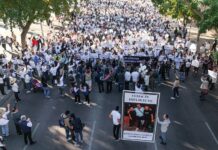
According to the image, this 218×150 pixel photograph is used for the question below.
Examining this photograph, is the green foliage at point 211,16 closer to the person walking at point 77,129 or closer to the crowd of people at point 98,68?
the crowd of people at point 98,68

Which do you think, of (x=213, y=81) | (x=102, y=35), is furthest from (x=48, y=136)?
(x=102, y=35)

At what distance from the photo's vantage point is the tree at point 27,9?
89.9 ft

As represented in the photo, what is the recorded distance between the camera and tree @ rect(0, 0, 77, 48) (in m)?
27.4

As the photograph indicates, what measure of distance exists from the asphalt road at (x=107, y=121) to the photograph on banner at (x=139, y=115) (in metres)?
1.75

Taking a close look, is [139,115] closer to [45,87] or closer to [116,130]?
[116,130]

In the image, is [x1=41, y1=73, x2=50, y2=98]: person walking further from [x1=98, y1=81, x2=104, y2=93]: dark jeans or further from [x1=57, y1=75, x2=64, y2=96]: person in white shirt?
[x1=98, y1=81, x2=104, y2=93]: dark jeans

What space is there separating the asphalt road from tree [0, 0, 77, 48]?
8359mm

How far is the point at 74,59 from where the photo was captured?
2414cm

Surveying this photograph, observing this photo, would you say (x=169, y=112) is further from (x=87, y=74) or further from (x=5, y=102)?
(x=5, y=102)

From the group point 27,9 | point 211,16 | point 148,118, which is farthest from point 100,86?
point 27,9

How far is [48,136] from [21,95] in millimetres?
5580

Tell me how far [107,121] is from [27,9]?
13533 millimetres

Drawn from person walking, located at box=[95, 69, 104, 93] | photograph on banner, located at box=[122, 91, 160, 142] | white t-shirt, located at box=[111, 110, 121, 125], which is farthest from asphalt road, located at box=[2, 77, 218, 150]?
photograph on banner, located at box=[122, 91, 160, 142]

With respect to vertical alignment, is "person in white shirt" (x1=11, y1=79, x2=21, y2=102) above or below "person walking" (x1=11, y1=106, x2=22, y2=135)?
above
